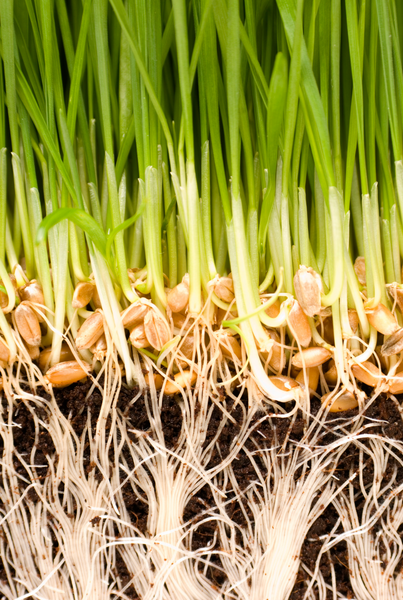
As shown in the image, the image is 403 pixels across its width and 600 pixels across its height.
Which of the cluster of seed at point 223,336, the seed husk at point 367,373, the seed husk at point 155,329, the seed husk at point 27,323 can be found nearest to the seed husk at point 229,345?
the cluster of seed at point 223,336

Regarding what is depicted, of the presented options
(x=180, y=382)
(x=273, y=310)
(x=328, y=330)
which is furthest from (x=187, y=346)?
(x=328, y=330)

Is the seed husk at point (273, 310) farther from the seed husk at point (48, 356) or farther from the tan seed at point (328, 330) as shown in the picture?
the seed husk at point (48, 356)

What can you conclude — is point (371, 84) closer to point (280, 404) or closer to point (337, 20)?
point (337, 20)

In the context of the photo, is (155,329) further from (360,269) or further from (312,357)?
(360,269)

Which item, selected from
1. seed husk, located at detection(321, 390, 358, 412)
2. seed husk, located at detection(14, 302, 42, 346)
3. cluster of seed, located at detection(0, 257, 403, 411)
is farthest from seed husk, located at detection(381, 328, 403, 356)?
seed husk, located at detection(14, 302, 42, 346)

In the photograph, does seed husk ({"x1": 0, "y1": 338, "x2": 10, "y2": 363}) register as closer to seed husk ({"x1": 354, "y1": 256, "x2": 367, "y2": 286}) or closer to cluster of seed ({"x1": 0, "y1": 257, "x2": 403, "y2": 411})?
cluster of seed ({"x1": 0, "y1": 257, "x2": 403, "y2": 411})

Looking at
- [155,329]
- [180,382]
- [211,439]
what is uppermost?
Result: [155,329]

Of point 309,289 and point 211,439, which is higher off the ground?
point 309,289
